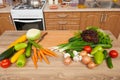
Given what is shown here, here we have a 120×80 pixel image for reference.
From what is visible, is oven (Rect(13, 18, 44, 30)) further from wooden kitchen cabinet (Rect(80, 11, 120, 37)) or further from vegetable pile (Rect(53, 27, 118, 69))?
vegetable pile (Rect(53, 27, 118, 69))

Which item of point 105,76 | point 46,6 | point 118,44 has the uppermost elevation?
point 46,6

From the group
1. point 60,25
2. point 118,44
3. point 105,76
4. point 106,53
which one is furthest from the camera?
point 60,25

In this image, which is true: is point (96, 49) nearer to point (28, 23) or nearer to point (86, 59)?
point (86, 59)

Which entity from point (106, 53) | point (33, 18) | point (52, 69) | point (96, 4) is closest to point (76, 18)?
point (96, 4)

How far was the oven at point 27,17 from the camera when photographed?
6.60 ft

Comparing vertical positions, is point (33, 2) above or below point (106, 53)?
above

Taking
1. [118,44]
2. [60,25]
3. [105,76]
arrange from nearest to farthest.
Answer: [105,76] < [118,44] < [60,25]

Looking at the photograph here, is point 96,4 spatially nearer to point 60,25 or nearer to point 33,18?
point 60,25

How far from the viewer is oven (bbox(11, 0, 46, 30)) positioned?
2.01 metres

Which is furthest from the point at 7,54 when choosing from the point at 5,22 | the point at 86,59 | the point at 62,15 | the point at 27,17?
the point at 5,22

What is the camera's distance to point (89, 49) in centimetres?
98

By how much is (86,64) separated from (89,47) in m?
0.16

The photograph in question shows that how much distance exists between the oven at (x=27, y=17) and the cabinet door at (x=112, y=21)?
1.15 m

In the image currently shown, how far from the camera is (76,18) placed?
2.15m
